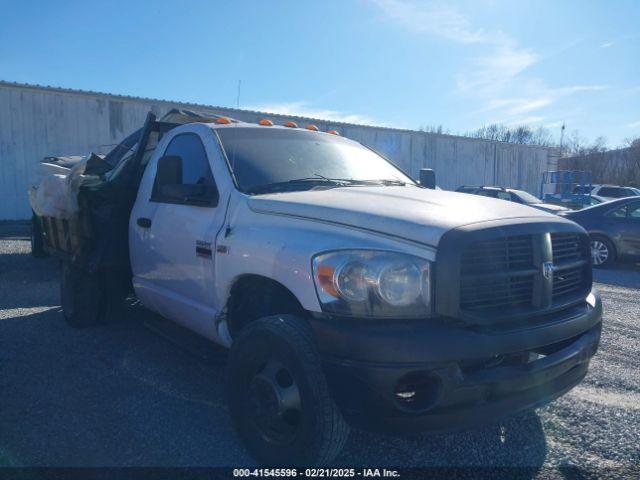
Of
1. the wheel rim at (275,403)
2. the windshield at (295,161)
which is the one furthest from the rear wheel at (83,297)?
the wheel rim at (275,403)

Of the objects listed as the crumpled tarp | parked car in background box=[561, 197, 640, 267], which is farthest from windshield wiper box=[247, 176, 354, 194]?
parked car in background box=[561, 197, 640, 267]

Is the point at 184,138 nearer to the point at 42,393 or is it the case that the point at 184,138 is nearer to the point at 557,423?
the point at 42,393

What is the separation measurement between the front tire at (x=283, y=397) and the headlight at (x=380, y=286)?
27 cm

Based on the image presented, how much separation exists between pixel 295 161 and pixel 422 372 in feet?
6.72

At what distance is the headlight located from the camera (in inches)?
102

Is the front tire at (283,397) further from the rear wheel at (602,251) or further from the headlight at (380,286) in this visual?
the rear wheel at (602,251)

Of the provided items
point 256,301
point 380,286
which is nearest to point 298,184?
point 256,301

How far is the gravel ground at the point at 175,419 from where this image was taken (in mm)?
3125

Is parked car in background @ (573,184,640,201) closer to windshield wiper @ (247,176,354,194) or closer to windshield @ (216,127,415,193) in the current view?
windshield @ (216,127,415,193)

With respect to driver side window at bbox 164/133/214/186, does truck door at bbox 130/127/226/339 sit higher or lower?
lower

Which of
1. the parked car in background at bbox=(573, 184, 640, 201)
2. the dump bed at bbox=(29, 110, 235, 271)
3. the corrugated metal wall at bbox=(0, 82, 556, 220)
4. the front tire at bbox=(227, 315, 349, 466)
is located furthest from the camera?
the parked car in background at bbox=(573, 184, 640, 201)

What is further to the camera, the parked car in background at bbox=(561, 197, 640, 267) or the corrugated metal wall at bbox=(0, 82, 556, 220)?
the corrugated metal wall at bbox=(0, 82, 556, 220)

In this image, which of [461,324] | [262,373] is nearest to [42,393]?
[262,373]

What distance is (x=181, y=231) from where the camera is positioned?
401 centimetres
